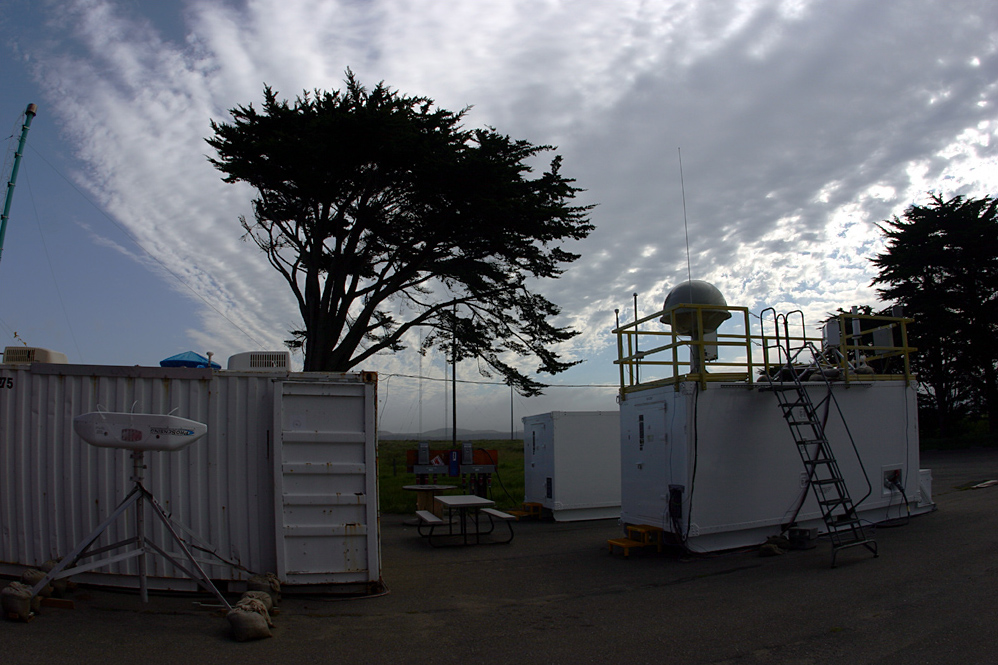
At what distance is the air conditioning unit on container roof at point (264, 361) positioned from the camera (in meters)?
Result: 7.23

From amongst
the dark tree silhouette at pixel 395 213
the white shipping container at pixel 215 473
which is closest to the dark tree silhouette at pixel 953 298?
the dark tree silhouette at pixel 395 213

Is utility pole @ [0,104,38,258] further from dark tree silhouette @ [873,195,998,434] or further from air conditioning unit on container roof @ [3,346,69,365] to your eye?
dark tree silhouette @ [873,195,998,434]

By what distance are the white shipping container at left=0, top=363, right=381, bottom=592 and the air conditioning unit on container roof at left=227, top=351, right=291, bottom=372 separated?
17cm

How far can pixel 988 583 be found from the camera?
20.8 ft

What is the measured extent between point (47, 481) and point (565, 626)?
17.7ft

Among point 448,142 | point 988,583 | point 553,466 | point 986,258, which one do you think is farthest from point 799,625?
point 986,258

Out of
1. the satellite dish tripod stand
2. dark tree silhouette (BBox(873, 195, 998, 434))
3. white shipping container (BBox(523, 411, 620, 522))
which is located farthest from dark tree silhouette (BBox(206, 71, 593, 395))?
dark tree silhouette (BBox(873, 195, 998, 434))

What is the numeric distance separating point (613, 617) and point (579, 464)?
8.50 metres

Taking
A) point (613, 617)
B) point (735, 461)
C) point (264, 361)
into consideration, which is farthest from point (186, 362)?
point (735, 461)

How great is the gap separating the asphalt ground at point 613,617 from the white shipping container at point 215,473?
507 millimetres

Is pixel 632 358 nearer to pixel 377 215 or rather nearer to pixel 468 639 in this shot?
pixel 468 639

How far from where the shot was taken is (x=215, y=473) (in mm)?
6773

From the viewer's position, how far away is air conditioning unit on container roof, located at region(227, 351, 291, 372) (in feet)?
23.7

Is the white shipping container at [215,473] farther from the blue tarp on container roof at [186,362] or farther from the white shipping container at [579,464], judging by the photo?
the white shipping container at [579,464]
